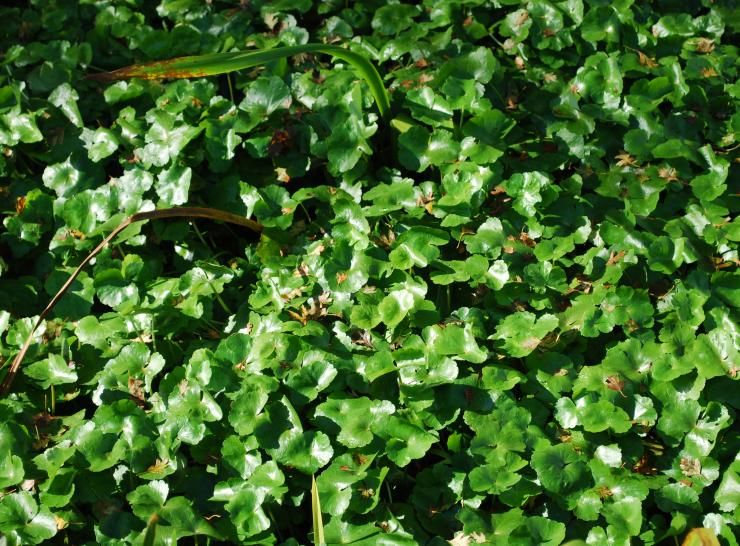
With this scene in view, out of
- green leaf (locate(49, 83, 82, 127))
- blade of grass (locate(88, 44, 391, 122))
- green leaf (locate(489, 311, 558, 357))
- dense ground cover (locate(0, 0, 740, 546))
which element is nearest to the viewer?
dense ground cover (locate(0, 0, 740, 546))

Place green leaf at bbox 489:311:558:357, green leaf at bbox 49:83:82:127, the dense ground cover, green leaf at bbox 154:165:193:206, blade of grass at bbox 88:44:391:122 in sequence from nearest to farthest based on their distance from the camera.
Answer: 1. the dense ground cover
2. green leaf at bbox 489:311:558:357
3. blade of grass at bbox 88:44:391:122
4. green leaf at bbox 154:165:193:206
5. green leaf at bbox 49:83:82:127

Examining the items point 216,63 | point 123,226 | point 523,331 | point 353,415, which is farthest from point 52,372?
point 523,331

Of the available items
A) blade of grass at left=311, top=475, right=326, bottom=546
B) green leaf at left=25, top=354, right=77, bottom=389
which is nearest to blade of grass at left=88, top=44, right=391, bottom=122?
green leaf at left=25, top=354, right=77, bottom=389

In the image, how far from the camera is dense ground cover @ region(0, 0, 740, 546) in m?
1.87

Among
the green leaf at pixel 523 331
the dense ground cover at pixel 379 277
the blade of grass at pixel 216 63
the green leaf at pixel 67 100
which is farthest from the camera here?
the green leaf at pixel 67 100

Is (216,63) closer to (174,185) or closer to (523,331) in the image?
(174,185)

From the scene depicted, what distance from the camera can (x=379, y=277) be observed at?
2.18 m

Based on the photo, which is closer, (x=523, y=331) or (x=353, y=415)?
(x=353, y=415)

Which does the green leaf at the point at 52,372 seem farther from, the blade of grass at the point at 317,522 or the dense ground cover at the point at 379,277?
the blade of grass at the point at 317,522

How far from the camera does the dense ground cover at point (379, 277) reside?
1871 millimetres

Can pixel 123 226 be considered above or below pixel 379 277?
above

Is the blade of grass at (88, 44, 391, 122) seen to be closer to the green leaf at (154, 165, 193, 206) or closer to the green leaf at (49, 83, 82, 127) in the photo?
the green leaf at (154, 165, 193, 206)

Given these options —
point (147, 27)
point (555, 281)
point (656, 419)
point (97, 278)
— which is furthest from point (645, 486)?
point (147, 27)

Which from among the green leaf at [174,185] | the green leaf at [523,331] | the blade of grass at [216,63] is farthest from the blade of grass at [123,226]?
the green leaf at [523,331]
